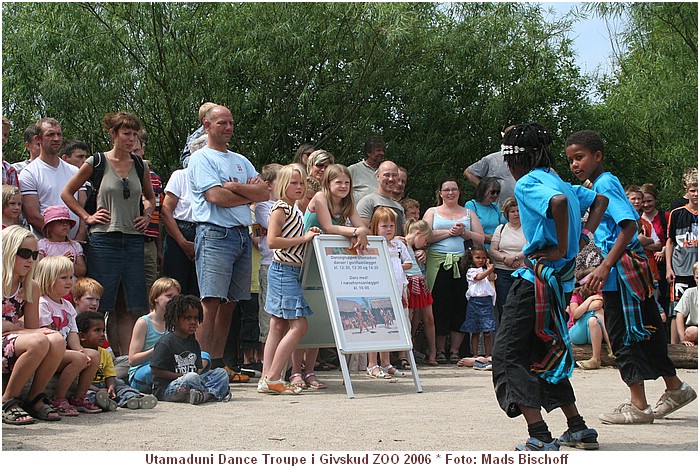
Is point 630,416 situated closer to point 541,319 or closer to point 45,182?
point 541,319

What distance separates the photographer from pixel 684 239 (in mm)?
11711

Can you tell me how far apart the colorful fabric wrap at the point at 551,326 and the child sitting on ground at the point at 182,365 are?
9.38 ft

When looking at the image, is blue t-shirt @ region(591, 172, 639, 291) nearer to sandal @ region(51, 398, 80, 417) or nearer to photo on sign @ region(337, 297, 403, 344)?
photo on sign @ region(337, 297, 403, 344)

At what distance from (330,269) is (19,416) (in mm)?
2911

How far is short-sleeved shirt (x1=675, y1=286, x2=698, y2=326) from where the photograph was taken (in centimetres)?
1115

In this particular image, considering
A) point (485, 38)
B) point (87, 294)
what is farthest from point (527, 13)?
point (87, 294)

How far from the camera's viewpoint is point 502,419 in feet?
20.4

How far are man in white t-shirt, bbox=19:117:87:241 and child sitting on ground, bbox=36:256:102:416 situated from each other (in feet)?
5.03

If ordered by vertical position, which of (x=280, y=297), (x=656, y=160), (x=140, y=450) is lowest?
(x=140, y=450)

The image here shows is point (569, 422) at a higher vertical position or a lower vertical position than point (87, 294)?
lower

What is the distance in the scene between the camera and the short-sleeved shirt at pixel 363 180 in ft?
34.1

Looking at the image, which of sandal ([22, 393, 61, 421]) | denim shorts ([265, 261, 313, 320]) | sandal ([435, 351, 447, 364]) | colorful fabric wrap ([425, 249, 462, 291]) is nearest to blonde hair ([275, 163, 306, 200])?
denim shorts ([265, 261, 313, 320])

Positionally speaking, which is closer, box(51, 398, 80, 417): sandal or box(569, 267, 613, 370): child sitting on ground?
box(51, 398, 80, 417): sandal

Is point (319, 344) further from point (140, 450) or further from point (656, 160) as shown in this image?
point (656, 160)
